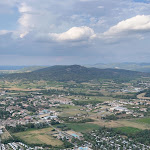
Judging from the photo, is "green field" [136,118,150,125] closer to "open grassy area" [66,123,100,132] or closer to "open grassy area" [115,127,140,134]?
"open grassy area" [115,127,140,134]

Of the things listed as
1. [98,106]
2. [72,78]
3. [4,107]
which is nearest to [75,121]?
[98,106]

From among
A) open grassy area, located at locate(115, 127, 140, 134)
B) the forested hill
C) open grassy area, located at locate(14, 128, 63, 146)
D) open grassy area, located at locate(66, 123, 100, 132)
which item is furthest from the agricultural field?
the forested hill

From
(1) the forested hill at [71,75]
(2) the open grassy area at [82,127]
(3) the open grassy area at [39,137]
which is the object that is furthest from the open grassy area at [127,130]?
(1) the forested hill at [71,75]

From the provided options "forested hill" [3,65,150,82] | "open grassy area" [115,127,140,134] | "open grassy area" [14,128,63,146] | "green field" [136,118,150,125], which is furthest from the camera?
"forested hill" [3,65,150,82]

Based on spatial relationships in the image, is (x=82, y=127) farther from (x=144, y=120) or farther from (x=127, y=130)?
(x=144, y=120)

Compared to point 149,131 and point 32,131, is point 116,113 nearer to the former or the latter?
point 149,131

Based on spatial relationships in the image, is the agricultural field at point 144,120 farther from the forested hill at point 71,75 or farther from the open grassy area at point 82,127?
the forested hill at point 71,75
